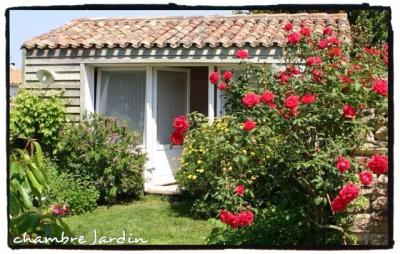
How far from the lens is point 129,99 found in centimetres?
906

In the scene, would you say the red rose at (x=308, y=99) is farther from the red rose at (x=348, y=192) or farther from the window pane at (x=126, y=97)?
the window pane at (x=126, y=97)

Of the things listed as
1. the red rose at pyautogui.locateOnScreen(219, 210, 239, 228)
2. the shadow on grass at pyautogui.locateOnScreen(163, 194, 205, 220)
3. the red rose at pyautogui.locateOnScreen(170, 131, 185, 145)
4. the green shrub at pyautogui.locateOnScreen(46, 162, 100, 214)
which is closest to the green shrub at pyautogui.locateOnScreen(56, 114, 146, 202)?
the green shrub at pyautogui.locateOnScreen(46, 162, 100, 214)

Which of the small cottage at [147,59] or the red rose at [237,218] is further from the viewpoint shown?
the small cottage at [147,59]

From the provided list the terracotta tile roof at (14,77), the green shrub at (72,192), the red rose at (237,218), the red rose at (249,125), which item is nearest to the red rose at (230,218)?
the red rose at (237,218)

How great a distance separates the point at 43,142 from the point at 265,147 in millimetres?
4424

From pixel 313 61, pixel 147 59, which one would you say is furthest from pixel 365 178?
pixel 147 59

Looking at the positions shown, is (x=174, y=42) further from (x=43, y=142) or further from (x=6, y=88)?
(x=6, y=88)

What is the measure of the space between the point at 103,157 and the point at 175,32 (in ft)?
7.04

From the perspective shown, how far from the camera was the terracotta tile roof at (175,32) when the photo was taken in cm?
793

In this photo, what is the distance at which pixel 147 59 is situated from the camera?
27.0 feet

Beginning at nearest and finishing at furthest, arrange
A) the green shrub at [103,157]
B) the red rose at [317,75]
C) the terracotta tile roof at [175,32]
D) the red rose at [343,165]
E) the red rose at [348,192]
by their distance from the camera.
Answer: the red rose at [348,192] → the red rose at [343,165] → the red rose at [317,75] → the green shrub at [103,157] → the terracotta tile roof at [175,32]

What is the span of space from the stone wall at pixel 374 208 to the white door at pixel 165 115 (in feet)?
14.7

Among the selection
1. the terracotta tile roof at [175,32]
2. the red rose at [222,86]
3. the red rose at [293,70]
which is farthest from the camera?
the terracotta tile roof at [175,32]

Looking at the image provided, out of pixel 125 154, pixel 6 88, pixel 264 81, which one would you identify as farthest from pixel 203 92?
pixel 6 88
